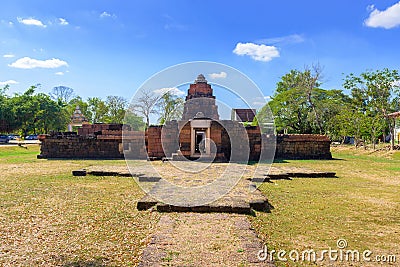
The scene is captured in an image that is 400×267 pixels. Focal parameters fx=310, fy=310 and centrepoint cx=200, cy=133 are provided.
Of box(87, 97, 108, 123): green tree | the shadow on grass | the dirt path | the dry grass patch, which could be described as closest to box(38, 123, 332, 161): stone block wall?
the dry grass patch

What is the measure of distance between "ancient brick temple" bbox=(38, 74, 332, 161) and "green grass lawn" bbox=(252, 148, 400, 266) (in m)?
6.72

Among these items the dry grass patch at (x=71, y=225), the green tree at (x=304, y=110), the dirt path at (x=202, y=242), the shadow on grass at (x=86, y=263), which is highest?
the green tree at (x=304, y=110)

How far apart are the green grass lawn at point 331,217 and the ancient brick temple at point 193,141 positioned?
6718mm

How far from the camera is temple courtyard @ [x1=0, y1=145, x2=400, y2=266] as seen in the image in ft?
10.9

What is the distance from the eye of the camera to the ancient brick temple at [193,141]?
578 inches

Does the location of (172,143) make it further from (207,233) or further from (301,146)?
(207,233)

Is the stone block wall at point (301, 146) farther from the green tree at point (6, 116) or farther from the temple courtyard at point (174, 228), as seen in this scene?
the green tree at point (6, 116)

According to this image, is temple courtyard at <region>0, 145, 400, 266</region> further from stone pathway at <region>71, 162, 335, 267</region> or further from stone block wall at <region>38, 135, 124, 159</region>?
stone block wall at <region>38, 135, 124, 159</region>

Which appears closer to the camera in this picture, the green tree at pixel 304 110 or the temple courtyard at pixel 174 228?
the temple courtyard at pixel 174 228

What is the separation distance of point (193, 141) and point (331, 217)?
993 cm

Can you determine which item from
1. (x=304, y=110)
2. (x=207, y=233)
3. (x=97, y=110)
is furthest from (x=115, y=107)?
(x=207, y=233)

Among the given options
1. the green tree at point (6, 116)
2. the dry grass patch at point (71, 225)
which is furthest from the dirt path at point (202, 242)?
the green tree at point (6, 116)

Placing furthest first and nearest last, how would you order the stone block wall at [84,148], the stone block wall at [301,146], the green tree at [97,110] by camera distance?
the green tree at [97,110] < the stone block wall at [301,146] < the stone block wall at [84,148]

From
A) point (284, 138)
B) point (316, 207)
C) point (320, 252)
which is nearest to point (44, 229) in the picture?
point (320, 252)
